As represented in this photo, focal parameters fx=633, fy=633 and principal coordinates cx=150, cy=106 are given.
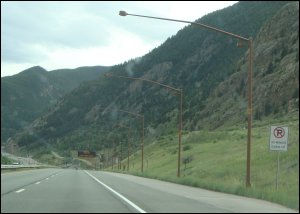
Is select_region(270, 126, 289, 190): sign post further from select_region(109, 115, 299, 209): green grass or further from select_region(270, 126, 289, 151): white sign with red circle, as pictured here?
select_region(109, 115, 299, 209): green grass

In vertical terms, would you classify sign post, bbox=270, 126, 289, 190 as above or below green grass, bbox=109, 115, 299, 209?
above

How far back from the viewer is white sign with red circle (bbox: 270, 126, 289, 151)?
26.3 m

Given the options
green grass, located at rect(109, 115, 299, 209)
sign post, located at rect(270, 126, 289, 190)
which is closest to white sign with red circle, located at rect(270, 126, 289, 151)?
sign post, located at rect(270, 126, 289, 190)

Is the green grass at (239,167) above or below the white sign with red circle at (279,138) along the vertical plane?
below

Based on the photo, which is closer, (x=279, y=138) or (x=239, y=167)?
(x=279, y=138)

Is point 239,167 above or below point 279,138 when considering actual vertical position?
below

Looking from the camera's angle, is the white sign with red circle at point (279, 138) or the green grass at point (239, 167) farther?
the green grass at point (239, 167)

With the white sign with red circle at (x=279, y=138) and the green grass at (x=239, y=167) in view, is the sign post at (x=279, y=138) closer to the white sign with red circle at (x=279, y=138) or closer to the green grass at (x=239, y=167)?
the white sign with red circle at (x=279, y=138)

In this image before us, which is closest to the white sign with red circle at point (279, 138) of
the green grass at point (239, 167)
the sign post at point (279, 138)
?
the sign post at point (279, 138)

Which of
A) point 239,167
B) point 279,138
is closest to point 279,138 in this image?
point 279,138

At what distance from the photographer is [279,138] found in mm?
26422

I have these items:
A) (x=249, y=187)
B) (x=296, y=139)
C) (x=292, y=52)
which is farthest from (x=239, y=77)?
(x=249, y=187)

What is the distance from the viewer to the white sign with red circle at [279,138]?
86.3 feet

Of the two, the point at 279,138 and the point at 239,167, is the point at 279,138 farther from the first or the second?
the point at 239,167
